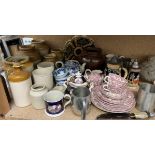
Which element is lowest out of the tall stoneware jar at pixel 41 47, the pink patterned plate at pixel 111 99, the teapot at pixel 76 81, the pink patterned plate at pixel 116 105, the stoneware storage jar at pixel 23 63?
the pink patterned plate at pixel 116 105

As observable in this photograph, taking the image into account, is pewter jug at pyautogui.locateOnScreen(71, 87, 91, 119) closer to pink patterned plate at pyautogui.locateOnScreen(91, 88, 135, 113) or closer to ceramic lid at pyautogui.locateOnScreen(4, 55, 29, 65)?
pink patterned plate at pyautogui.locateOnScreen(91, 88, 135, 113)

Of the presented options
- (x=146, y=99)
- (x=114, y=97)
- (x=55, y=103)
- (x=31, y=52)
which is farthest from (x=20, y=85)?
(x=146, y=99)

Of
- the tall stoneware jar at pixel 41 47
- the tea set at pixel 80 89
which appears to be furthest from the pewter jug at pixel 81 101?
the tall stoneware jar at pixel 41 47

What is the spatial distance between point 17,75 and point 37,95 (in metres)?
0.10

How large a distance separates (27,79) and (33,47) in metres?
0.26

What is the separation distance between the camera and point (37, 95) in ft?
Answer: 2.32

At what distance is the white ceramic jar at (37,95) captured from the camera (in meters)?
0.71

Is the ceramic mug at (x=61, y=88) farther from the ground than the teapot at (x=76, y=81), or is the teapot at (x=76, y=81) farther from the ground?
the teapot at (x=76, y=81)

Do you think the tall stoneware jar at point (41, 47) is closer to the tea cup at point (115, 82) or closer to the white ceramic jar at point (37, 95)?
the white ceramic jar at point (37, 95)

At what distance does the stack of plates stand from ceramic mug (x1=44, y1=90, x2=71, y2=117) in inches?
4.3

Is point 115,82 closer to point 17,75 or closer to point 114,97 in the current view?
point 114,97

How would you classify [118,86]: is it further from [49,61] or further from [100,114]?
[49,61]
